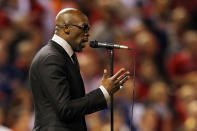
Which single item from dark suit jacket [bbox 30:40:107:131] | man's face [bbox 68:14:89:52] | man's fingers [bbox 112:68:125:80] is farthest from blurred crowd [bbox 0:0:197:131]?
man's fingers [bbox 112:68:125:80]

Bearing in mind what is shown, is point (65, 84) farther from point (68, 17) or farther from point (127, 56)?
point (127, 56)

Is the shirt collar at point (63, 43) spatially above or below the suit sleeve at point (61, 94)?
above

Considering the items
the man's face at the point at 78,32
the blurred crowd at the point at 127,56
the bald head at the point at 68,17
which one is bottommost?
the blurred crowd at the point at 127,56

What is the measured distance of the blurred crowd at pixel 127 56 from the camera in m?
6.31

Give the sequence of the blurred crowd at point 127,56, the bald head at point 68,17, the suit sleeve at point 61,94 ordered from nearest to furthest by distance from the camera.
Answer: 1. the suit sleeve at point 61,94
2. the bald head at point 68,17
3. the blurred crowd at point 127,56

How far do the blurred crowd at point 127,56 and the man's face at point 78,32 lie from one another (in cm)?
198

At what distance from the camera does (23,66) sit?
712 cm

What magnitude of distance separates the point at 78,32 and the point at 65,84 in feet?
1.12

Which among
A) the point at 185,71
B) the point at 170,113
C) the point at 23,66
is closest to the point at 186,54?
the point at 185,71

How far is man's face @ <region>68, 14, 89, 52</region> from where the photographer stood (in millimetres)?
3758

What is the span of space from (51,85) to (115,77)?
37 centimetres

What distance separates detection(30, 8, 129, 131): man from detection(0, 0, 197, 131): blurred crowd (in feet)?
6.21

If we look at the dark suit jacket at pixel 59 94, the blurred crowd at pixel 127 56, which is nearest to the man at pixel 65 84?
the dark suit jacket at pixel 59 94

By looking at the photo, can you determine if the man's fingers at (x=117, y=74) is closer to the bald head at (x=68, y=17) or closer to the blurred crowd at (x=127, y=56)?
the bald head at (x=68, y=17)
